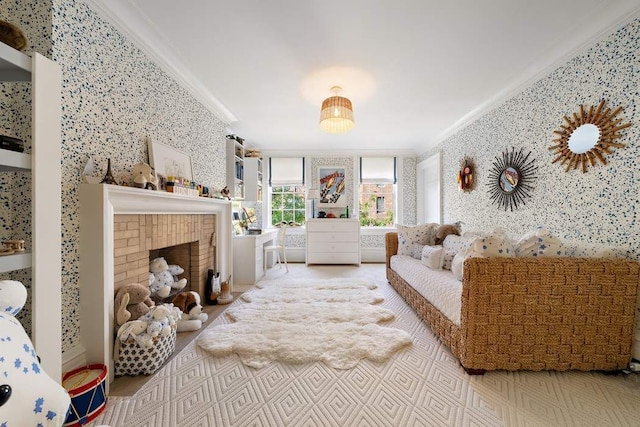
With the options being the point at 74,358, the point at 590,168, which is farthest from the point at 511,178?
the point at 74,358

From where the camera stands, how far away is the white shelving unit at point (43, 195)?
44.2 inches

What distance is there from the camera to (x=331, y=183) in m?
6.15

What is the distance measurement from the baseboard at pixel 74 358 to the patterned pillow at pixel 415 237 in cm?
355

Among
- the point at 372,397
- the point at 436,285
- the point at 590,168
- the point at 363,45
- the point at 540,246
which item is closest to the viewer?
the point at 372,397

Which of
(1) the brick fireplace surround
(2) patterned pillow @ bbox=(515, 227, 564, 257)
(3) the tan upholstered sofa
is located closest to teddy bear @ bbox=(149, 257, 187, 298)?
(1) the brick fireplace surround

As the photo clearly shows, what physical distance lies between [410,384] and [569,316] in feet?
3.75

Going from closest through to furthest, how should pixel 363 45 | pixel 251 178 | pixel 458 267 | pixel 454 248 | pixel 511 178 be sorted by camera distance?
pixel 363 45
pixel 458 267
pixel 511 178
pixel 454 248
pixel 251 178

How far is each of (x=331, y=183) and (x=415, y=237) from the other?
273 cm

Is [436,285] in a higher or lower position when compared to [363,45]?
lower

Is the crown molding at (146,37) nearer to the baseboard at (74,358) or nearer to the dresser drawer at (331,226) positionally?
the baseboard at (74,358)

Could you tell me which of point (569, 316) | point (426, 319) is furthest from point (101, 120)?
point (569, 316)

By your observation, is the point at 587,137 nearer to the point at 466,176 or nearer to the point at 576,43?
the point at 576,43

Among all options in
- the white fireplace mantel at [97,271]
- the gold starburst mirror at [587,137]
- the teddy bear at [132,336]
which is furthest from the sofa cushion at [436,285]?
the white fireplace mantel at [97,271]

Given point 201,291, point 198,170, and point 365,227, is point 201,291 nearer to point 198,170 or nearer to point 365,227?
point 198,170
